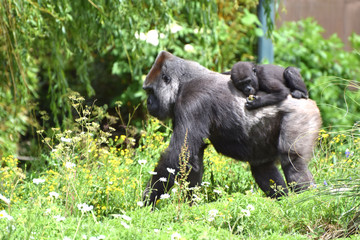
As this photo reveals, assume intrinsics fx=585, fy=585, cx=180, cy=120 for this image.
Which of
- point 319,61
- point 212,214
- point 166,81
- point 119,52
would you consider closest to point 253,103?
point 166,81

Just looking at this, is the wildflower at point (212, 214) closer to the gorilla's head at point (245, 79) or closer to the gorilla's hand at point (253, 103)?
the gorilla's hand at point (253, 103)

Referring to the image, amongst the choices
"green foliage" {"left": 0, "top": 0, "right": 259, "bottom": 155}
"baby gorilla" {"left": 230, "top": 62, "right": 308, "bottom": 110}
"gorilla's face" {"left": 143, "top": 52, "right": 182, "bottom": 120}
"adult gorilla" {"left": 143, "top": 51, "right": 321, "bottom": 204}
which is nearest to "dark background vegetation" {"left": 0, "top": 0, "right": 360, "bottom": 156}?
"green foliage" {"left": 0, "top": 0, "right": 259, "bottom": 155}

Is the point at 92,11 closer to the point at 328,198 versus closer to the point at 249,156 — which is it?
the point at 249,156

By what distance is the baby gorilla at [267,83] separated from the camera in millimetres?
4680

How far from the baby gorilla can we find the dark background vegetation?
0.18m

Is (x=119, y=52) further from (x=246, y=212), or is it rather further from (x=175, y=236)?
(x=175, y=236)

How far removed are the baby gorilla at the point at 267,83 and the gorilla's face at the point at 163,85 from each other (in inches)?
23.7

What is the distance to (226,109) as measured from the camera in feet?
15.6

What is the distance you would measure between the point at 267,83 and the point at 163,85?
98cm

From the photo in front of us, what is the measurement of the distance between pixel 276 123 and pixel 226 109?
0.42m

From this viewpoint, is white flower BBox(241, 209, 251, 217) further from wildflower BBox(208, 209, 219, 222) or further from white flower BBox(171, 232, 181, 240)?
white flower BBox(171, 232, 181, 240)

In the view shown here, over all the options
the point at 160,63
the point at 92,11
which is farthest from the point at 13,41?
the point at 160,63

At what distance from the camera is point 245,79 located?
471cm

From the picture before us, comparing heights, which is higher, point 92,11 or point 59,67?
point 92,11
